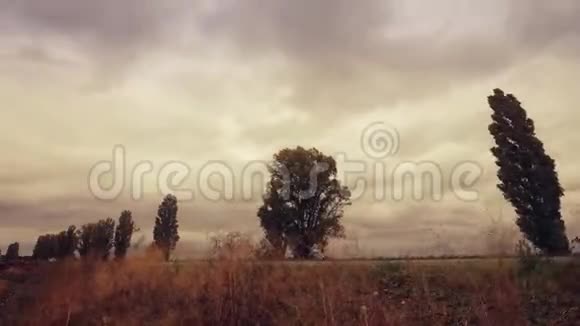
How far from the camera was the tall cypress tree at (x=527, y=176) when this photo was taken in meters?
28.0

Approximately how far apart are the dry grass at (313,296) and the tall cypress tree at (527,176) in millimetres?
17812

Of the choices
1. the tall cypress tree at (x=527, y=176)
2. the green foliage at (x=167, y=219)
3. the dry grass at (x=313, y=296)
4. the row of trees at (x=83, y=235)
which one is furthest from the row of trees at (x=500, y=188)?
the green foliage at (x=167, y=219)

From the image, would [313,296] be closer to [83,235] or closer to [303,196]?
[303,196]

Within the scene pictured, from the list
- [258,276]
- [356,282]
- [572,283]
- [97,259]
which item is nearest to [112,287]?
[97,259]

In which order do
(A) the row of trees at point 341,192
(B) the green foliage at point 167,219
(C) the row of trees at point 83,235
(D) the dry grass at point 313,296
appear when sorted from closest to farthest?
(D) the dry grass at point 313,296 < (A) the row of trees at point 341,192 < (C) the row of trees at point 83,235 < (B) the green foliage at point 167,219

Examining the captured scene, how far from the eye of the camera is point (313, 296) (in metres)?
11.5

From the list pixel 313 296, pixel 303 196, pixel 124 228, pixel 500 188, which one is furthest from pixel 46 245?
pixel 313 296

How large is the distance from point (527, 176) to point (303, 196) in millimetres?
15209

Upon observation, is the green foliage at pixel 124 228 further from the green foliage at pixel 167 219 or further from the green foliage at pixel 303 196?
the green foliage at pixel 303 196

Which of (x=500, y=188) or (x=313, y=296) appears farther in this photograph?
(x=500, y=188)

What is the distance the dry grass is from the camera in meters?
9.31

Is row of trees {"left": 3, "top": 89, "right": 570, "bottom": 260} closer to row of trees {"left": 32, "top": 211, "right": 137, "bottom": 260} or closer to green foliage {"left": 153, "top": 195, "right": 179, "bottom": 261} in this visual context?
row of trees {"left": 32, "top": 211, "right": 137, "bottom": 260}

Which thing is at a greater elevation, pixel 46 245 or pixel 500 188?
pixel 500 188

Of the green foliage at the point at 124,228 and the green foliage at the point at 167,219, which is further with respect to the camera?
the green foliage at the point at 167,219
